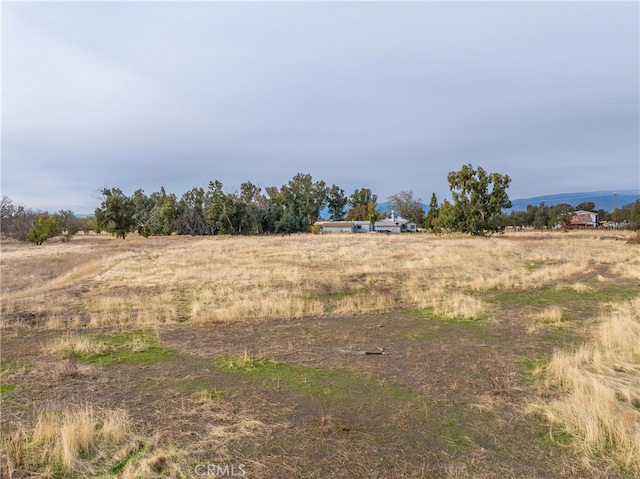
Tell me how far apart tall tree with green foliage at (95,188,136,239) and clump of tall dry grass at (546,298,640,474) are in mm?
72775

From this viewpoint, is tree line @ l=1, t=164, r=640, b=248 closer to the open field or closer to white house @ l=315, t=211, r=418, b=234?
white house @ l=315, t=211, r=418, b=234

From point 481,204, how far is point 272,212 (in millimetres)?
47862

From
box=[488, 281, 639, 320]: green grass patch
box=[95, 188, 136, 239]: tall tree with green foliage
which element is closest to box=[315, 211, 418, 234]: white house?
box=[95, 188, 136, 239]: tall tree with green foliage

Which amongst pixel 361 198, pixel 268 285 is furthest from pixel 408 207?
pixel 268 285

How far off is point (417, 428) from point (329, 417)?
1115mm

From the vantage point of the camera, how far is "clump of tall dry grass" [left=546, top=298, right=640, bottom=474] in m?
4.06

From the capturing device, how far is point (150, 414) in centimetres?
500

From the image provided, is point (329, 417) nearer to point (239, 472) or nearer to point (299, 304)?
point (239, 472)

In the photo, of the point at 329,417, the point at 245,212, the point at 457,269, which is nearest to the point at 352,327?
the point at 329,417

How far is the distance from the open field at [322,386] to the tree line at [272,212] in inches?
1783

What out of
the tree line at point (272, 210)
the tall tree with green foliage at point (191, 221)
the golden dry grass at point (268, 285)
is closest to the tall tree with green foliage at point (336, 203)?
the tree line at point (272, 210)

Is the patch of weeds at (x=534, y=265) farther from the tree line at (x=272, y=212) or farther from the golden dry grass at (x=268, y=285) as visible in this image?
the tree line at (x=272, y=212)

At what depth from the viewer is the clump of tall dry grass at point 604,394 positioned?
4.06 m

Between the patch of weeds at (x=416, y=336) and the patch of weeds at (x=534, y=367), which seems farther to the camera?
the patch of weeds at (x=416, y=336)
